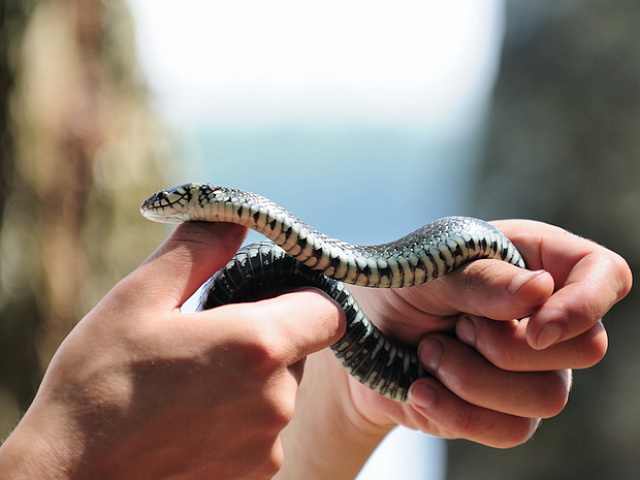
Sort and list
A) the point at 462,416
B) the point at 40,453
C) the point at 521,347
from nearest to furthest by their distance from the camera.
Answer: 1. the point at 40,453
2. the point at 521,347
3. the point at 462,416

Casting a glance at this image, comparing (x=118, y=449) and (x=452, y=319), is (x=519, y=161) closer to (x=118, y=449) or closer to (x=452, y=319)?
(x=452, y=319)

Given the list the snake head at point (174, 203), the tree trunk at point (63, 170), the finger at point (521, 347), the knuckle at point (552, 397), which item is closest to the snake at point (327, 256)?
the snake head at point (174, 203)

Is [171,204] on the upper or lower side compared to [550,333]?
upper

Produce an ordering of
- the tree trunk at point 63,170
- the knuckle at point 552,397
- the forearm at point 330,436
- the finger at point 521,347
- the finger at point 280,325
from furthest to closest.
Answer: the tree trunk at point 63,170 → the forearm at point 330,436 → the knuckle at point 552,397 → the finger at point 521,347 → the finger at point 280,325

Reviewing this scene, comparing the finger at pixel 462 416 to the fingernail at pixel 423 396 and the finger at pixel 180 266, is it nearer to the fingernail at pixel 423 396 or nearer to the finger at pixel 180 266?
the fingernail at pixel 423 396

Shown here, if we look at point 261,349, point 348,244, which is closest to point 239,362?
point 261,349

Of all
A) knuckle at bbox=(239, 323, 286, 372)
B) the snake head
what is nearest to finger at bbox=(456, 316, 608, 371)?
knuckle at bbox=(239, 323, 286, 372)

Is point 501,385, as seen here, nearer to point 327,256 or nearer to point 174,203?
point 327,256
